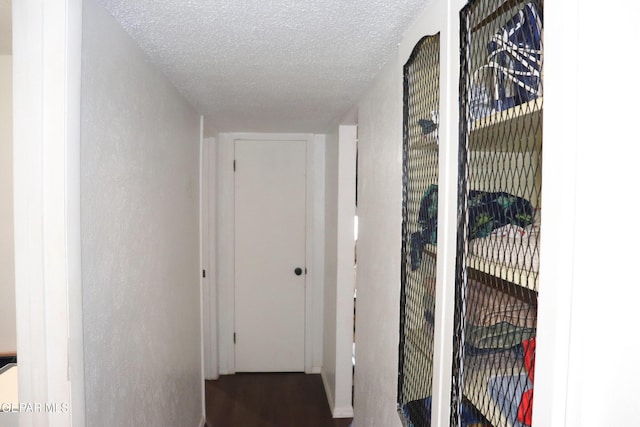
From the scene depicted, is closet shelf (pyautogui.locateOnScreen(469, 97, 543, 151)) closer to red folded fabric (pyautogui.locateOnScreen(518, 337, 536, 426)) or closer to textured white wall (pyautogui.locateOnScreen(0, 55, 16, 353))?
red folded fabric (pyautogui.locateOnScreen(518, 337, 536, 426))

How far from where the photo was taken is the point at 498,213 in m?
0.87

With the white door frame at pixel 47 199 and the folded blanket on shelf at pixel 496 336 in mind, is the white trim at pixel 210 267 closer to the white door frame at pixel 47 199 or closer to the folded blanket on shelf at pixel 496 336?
the white door frame at pixel 47 199

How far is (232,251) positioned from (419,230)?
3.11m

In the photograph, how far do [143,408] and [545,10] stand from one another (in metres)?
1.85

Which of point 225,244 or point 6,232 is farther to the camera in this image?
point 225,244

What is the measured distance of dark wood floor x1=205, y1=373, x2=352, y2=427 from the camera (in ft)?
11.1

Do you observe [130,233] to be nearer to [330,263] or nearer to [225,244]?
[330,263]

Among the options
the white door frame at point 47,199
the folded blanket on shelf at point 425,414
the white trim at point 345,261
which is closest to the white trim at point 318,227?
the white trim at point 345,261

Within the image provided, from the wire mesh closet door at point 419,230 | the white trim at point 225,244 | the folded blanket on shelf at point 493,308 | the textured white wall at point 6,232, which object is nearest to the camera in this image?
the folded blanket on shelf at point 493,308

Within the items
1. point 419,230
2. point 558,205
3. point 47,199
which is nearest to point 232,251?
point 419,230

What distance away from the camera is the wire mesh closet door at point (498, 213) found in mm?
751

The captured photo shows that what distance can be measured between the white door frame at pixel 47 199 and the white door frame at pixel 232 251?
3.13m

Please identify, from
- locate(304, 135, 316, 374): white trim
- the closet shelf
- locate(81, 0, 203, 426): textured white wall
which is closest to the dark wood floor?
locate(304, 135, 316, 374): white trim

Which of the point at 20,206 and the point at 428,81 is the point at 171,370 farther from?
the point at 428,81
